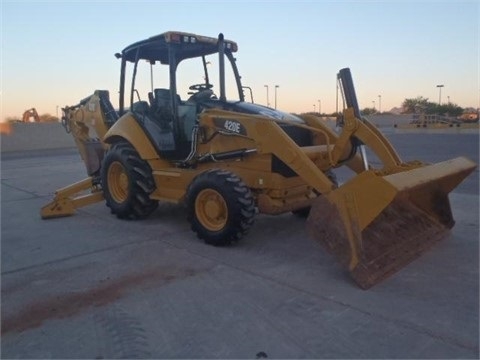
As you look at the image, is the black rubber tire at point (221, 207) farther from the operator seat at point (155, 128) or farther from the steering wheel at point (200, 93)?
the steering wheel at point (200, 93)

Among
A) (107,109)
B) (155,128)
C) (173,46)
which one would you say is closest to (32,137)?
(107,109)

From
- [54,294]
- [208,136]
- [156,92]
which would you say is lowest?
[54,294]

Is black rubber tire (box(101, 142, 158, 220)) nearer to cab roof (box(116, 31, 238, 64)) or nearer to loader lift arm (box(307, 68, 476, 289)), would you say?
cab roof (box(116, 31, 238, 64))

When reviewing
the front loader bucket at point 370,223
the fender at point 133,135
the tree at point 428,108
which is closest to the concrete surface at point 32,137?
the fender at point 133,135

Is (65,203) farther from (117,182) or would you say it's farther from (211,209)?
(211,209)

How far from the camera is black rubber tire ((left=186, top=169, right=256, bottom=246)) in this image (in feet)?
17.4

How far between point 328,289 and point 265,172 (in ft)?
6.39

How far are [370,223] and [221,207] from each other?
185 cm

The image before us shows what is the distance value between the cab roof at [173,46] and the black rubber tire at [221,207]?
2.18 meters

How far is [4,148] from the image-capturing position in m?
25.9

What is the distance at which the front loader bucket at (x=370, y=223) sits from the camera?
4.20 m

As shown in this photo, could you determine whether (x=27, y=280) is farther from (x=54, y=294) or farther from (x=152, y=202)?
(x=152, y=202)

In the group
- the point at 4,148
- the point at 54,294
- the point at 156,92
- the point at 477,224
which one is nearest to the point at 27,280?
the point at 54,294

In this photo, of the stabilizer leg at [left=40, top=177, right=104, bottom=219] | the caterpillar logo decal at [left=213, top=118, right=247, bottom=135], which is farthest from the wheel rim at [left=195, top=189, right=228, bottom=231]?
the stabilizer leg at [left=40, top=177, right=104, bottom=219]
